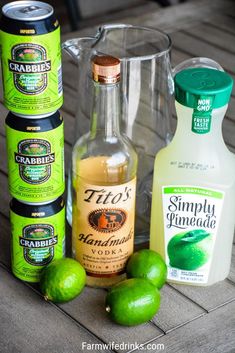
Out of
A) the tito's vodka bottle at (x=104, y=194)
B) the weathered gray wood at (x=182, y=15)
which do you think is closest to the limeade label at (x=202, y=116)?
the tito's vodka bottle at (x=104, y=194)

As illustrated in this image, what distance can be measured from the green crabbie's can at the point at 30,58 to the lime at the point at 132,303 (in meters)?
0.25

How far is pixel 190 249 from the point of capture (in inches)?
43.2

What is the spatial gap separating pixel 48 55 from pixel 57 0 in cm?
220

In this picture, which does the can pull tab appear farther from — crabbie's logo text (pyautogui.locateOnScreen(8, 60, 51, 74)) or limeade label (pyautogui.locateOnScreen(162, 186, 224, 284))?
limeade label (pyautogui.locateOnScreen(162, 186, 224, 284))

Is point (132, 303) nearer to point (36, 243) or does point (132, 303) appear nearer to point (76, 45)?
point (36, 243)

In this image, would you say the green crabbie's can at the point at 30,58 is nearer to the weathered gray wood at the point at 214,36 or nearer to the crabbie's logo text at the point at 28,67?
the crabbie's logo text at the point at 28,67

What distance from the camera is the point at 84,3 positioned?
7.00 feet

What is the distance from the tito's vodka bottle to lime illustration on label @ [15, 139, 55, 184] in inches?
2.0

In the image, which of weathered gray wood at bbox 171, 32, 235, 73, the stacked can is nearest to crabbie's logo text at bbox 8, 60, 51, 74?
the stacked can

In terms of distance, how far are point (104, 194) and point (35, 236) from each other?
12 cm

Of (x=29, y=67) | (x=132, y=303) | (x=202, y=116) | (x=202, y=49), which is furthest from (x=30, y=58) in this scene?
(x=202, y=49)

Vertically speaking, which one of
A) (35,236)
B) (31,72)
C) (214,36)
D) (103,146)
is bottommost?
(214,36)

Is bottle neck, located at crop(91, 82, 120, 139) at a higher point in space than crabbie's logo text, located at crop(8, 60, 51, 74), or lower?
lower

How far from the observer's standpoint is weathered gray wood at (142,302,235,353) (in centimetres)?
100
